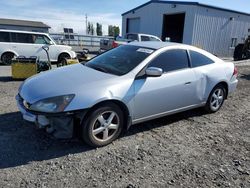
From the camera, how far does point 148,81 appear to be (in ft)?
13.5

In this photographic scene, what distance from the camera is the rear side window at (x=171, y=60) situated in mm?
Answer: 4398

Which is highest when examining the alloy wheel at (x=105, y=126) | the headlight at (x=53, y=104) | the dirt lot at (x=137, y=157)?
the headlight at (x=53, y=104)

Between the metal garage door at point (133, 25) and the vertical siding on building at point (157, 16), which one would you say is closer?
the vertical siding on building at point (157, 16)

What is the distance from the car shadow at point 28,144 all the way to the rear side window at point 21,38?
7923 millimetres

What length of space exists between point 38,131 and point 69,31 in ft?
97.9

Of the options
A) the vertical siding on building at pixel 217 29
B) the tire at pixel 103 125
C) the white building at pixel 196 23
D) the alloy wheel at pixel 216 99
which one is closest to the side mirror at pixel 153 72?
the tire at pixel 103 125

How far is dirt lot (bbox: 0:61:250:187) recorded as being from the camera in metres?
3.10

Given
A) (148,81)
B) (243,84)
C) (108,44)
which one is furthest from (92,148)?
(108,44)

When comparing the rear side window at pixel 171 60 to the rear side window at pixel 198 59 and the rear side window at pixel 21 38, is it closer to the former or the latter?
the rear side window at pixel 198 59

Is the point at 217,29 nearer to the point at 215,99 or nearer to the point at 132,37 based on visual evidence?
the point at 132,37

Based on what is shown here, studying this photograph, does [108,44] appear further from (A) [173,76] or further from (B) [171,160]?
(B) [171,160]

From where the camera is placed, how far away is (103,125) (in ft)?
12.3

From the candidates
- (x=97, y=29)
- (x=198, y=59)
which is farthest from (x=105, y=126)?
(x=97, y=29)

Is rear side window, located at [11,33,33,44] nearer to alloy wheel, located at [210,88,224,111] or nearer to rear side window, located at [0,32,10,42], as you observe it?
rear side window, located at [0,32,10,42]
